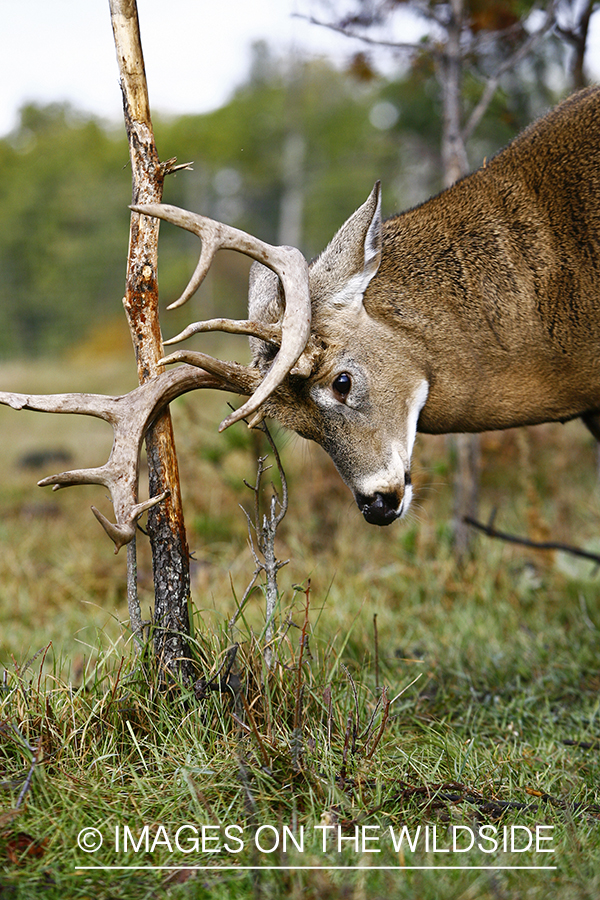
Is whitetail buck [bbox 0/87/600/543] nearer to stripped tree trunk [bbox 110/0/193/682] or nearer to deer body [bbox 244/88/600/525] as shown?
deer body [bbox 244/88/600/525]

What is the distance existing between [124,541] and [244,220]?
26122 millimetres

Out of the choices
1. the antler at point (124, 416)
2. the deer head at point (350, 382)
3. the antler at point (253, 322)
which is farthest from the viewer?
the deer head at point (350, 382)

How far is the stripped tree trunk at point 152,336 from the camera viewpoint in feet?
10.0

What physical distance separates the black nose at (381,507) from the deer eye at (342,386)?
414 mm

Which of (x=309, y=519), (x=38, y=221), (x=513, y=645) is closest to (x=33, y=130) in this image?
(x=38, y=221)

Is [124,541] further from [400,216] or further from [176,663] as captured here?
[400,216]

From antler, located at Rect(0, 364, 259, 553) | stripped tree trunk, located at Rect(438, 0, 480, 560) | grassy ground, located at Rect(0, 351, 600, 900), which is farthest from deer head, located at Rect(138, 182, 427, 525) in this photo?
stripped tree trunk, located at Rect(438, 0, 480, 560)

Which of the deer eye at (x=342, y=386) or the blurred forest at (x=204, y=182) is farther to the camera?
the blurred forest at (x=204, y=182)

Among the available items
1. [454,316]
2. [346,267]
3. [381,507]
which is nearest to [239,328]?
[346,267]

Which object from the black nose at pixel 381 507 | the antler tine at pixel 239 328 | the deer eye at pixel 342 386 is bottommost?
the black nose at pixel 381 507

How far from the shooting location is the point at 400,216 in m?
3.75

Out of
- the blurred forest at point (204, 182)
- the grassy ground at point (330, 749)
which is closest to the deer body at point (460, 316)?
the grassy ground at point (330, 749)

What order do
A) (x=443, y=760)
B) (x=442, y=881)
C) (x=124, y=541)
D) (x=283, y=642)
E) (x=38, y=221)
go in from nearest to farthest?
(x=442, y=881) → (x=124, y=541) → (x=443, y=760) → (x=283, y=642) → (x=38, y=221)

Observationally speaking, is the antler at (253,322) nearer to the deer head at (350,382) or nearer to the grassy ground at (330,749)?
the deer head at (350,382)
